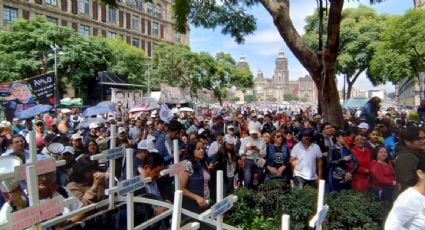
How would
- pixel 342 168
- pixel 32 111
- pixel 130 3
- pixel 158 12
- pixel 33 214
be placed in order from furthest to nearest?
pixel 158 12 < pixel 130 3 < pixel 32 111 < pixel 342 168 < pixel 33 214

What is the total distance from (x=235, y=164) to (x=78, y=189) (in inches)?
158

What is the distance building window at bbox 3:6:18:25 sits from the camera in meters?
43.2

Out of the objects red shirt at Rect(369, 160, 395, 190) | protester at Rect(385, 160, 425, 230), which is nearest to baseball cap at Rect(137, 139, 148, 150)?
red shirt at Rect(369, 160, 395, 190)

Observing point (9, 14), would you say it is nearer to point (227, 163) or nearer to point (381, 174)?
point (227, 163)

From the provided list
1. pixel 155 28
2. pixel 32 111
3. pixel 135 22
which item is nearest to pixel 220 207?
pixel 32 111

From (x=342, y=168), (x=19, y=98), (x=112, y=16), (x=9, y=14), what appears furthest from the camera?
(x=112, y=16)

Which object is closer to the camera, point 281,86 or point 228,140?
point 228,140

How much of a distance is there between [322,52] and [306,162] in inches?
98.4

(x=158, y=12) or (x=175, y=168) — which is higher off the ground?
(x=158, y=12)

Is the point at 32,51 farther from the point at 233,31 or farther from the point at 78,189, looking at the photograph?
the point at 78,189

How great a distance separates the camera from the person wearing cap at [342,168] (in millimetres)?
6742

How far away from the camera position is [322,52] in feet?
27.2

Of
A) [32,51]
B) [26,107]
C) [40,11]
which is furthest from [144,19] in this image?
[26,107]

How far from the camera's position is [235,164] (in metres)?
7.66
